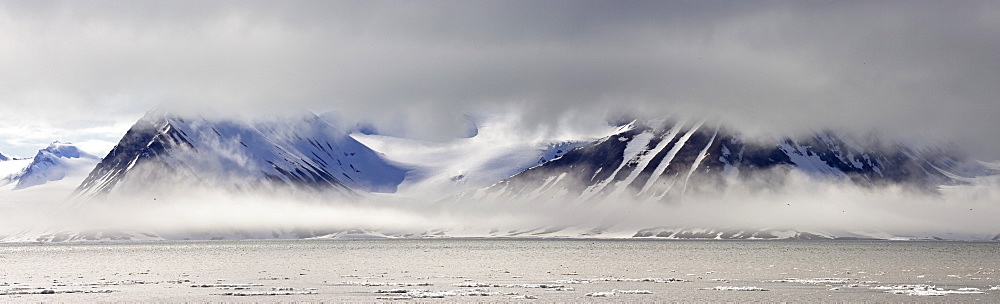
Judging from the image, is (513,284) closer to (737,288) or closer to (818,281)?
(737,288)

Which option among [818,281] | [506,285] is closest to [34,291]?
[506,285]

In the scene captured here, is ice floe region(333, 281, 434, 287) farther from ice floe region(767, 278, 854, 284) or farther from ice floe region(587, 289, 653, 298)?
ice floe region(767, 278, 854, 284)

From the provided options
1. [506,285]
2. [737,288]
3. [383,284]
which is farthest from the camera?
[383,284]

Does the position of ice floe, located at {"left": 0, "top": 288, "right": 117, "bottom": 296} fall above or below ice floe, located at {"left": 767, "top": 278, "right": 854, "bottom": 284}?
below

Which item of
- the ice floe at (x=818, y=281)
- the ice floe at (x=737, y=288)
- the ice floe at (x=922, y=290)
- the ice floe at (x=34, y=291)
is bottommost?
the ice floe at (x=922, y=290)

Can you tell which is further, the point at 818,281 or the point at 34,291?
the point at 818,281

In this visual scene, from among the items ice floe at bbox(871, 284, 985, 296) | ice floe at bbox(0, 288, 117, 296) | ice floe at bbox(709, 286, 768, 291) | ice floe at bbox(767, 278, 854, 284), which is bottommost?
ice floe at bbox(871, 284, 985, 296)

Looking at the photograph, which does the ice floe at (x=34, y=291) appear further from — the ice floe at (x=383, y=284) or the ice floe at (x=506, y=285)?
the ice floe at (x=506, y=285)

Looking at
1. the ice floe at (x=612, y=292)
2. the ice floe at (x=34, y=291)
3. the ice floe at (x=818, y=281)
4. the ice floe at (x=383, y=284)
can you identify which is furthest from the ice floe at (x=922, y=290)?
the ice floe at (x=34, y=291)

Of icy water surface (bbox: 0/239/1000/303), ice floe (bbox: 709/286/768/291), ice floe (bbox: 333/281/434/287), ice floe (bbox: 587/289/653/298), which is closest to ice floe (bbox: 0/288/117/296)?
icy water surface (bbox: 0/239/1000/303)

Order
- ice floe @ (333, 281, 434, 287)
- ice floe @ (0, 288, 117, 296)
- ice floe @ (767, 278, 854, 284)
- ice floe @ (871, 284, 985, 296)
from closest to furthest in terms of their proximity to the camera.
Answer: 1. ice floe @ (871, 284, 985, 296)
2. ice floe @ (0, 288, 117, 296)
3. ice floe @ (333, 281, 434, 287)
4. ice floe @ (767, 278, 854, 284)

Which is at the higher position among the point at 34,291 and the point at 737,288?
the point at 34,291

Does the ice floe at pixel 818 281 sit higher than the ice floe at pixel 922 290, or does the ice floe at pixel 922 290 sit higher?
the ice floe at pixel 818 281

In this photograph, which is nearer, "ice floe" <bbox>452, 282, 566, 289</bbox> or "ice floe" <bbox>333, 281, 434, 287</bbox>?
"ice floe" <bbox>452, 282, 566, 289</bbox>
